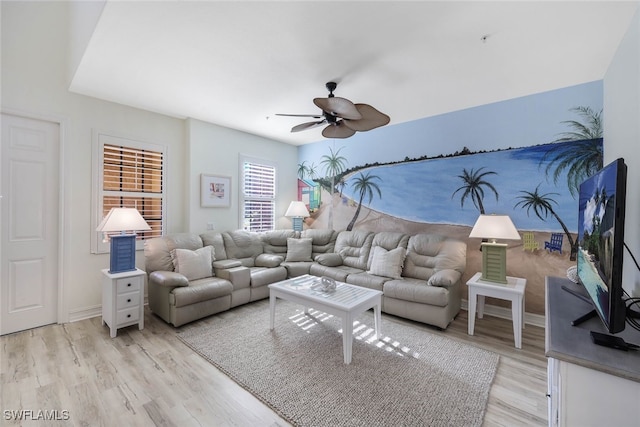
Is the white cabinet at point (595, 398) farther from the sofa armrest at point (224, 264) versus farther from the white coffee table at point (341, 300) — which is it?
the sofa armrest at point (224, 264)

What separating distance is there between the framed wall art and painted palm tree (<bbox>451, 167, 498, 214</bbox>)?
3.55 metres

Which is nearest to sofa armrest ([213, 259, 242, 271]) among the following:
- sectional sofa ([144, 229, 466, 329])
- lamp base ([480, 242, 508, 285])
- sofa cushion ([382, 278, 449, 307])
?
sectional sofa ([144, 229, 466, 329])

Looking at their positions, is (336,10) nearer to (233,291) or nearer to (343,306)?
(343,306)

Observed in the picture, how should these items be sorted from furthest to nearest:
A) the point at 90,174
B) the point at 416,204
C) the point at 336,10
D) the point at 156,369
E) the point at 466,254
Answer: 1. the point at 416,204
2. the point at 466,254
3. the point at 90,174
4. the point at 156,369
5. the point at 336,10

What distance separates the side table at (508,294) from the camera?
2.59 m

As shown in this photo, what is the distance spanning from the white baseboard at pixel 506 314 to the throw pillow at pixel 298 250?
2379 mm

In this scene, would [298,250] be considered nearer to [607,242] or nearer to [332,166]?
[332,166]

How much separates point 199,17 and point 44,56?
2389 millimetres

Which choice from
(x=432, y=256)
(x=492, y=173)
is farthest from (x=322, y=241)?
(x=492, y=173)

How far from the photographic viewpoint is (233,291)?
135 inches

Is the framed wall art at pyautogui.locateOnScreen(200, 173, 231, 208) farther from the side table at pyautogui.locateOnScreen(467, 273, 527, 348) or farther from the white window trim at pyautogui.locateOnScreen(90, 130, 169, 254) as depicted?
the side table at pyautogui.locateOnScreen(467, 273, 527, 348)

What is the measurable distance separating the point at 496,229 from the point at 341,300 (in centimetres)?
180

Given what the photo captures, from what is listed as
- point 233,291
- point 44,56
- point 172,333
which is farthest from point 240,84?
point 172,333

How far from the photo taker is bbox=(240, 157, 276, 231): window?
190 inches
